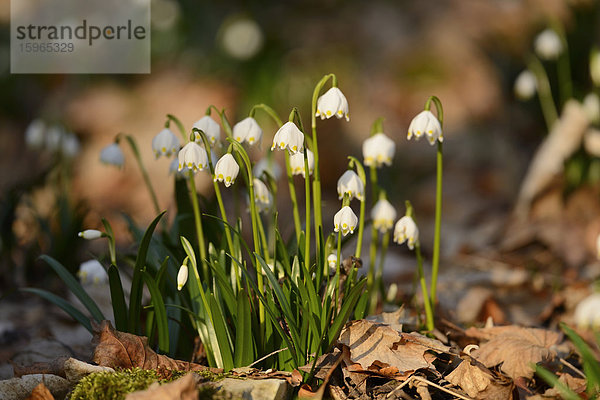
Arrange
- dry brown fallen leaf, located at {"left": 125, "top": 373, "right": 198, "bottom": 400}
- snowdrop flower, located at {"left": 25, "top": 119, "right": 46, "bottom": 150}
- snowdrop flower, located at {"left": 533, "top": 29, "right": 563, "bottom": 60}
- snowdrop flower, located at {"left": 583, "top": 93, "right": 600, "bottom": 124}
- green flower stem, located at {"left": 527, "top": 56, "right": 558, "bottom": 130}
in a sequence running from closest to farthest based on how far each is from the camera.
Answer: dry brown fallen leaf, located at {"left": 125, "top": 373, "right": 198, "bottom": 400} < snowdrop flower, located at {"left": 25, "top": 119, "right": 46, "bottom": 150} < snowdrop flower, located at {"left": 583, "top": 93, "right": 600, "bottom": 124} < snowdrop flower, located at {"left": 533, "top": 29, "right": 563, "bottom": 60} < green flower stem, located at {"left": 527, "top": 56, "right": 558, "bottom": 130}

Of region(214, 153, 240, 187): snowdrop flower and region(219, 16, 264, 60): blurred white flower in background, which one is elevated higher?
region(219, 16, 264, 60): blurred white flower in background

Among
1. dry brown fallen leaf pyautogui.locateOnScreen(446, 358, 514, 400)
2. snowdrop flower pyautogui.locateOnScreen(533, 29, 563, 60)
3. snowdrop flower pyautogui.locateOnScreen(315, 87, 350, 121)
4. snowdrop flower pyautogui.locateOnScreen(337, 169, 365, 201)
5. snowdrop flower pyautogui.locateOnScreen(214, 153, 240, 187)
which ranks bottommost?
dry brown fallen leaf pyautogui.locateOnScreen(446, 358, 514, 400)

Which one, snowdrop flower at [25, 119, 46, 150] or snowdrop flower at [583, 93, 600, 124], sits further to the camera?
snowdrop flower at [583, 93, 600, 124]

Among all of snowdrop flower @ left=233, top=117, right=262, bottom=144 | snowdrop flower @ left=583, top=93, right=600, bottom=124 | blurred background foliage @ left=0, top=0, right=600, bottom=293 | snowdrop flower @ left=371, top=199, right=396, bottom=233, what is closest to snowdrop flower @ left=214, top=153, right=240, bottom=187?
snowdrop flower @ left=233, top=117, right=262, bottom=144

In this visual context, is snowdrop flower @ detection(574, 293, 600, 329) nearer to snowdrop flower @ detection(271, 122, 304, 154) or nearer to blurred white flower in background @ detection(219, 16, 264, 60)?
→ snowdrop flower @ detection(271, 122, 304, 154)

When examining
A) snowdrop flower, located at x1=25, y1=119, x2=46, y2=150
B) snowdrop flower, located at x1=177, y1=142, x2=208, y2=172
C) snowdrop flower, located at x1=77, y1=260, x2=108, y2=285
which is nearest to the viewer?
snowdrop flower, located at x1=177, y1=142, x2=208, y2=172

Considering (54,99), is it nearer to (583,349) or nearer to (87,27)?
(87,27)

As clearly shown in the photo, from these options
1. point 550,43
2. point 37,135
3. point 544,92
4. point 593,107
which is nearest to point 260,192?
point 37,135

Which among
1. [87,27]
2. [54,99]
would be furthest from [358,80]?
[54,99]
